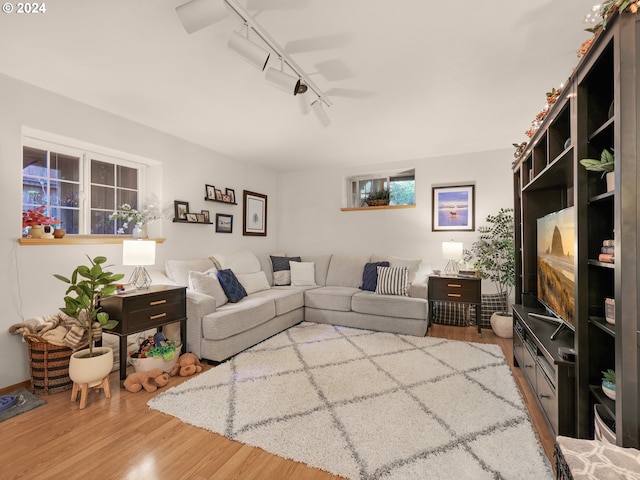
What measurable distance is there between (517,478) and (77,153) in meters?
4.04

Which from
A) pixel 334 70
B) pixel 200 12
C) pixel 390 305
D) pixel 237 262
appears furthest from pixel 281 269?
pixel 200 12

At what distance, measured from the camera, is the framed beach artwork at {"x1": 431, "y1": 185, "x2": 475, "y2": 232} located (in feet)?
14.1

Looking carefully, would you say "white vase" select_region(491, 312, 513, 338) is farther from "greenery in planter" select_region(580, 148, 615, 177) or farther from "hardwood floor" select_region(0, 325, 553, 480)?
"greenery in planter" select_region(580, 148, 615, 177)

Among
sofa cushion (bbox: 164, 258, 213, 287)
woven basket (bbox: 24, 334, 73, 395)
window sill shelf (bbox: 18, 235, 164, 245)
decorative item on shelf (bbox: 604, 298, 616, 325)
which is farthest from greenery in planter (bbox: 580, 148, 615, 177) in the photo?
window sill shelf (bbox: 18, 235, 164, 245)

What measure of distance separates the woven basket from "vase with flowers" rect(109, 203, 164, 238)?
1.27 meters

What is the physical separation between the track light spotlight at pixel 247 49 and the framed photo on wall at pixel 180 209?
2.31 metres

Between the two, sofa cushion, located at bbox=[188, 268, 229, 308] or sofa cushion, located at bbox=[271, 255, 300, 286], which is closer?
sofa cushion, located at bbox=[188, 268, 229, 308]

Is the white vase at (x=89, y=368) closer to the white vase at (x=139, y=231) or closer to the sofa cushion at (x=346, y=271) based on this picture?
the white vase at (x=139, y=231)

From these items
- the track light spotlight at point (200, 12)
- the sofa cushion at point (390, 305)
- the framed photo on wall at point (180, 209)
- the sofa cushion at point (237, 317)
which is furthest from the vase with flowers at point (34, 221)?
the sofa cushion at point (390, 305)

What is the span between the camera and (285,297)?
379 cm

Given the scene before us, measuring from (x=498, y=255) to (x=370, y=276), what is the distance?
165cm

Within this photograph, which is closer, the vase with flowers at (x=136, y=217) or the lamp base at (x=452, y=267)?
the vase with flowers at (x=136, y=217)

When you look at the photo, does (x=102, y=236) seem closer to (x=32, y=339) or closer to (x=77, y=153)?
(x=77, y=153)

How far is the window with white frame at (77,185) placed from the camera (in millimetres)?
2688
